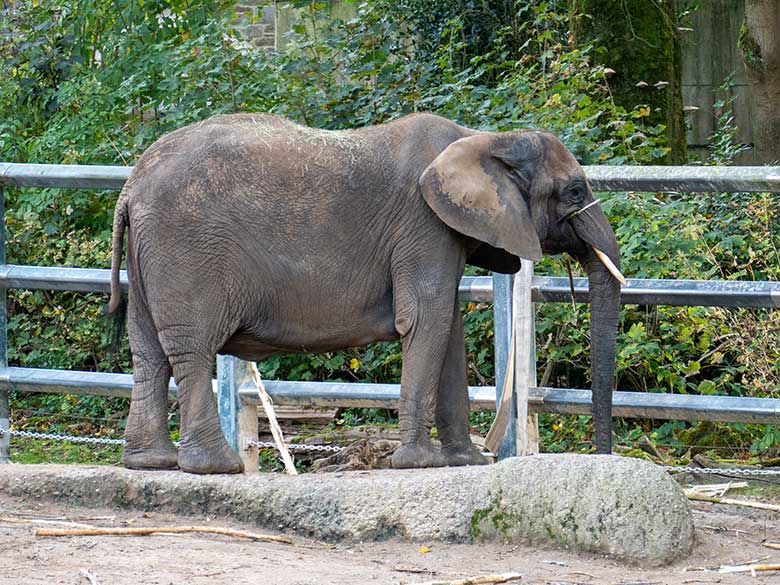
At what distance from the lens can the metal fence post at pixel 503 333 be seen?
680 cm

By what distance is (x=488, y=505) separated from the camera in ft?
17.3

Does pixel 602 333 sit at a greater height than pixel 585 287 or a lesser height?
lesser

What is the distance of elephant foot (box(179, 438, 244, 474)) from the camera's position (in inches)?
248

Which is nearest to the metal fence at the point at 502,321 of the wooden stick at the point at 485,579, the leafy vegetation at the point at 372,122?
the leafy vegetation at the point at 372,122

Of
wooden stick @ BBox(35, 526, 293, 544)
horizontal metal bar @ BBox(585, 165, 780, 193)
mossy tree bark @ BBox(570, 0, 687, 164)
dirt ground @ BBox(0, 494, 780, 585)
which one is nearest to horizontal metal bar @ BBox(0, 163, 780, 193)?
horizontal metal bar @ BBox(585, 165, 780, 193)

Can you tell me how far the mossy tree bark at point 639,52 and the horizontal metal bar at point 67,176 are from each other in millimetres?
6093

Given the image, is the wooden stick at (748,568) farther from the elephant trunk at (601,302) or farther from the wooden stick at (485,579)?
the elephant trunk at (601,302)

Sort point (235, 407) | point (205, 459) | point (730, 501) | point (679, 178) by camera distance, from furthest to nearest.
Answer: point (235, 407) → point (679, 178) → point (205, 459) → point (730, 501)

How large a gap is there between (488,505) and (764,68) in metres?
9.39

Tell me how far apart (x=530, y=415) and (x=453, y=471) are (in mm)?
1541

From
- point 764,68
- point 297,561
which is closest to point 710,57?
point 764,68

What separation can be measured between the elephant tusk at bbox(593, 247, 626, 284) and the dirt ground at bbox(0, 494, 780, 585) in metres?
1.22

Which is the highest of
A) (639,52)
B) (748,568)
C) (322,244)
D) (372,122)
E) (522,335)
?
(639,52)

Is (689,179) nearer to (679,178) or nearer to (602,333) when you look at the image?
(679,178)
